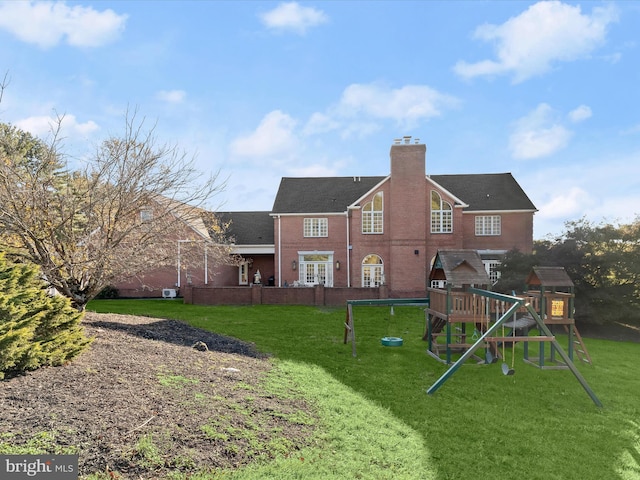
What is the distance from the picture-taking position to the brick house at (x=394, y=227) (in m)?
26.0

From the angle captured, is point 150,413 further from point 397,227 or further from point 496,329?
point 397,227

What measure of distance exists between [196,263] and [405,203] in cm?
1598

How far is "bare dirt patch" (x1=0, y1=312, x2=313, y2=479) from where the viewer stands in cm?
441

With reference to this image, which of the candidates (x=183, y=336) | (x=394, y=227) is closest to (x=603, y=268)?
(x=394, y=227)

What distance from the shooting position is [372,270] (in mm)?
27453

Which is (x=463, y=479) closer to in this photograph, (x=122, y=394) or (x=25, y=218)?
(x=122, y=394)

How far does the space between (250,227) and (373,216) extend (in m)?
11.4

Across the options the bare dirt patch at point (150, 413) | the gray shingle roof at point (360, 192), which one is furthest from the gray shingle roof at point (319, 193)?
the bare dirt patch at point (150, 413)

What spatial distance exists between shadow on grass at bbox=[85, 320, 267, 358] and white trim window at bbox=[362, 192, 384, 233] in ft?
54.1

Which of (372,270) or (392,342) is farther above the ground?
(372,270)

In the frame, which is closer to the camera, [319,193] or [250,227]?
[319,193]

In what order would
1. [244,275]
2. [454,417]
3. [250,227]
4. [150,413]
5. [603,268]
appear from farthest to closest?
[250,227] → [244,275] → [603,268] → [454,417] → [150,413]

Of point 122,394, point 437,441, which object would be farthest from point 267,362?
point 437,441

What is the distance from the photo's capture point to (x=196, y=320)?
16.1 meters
